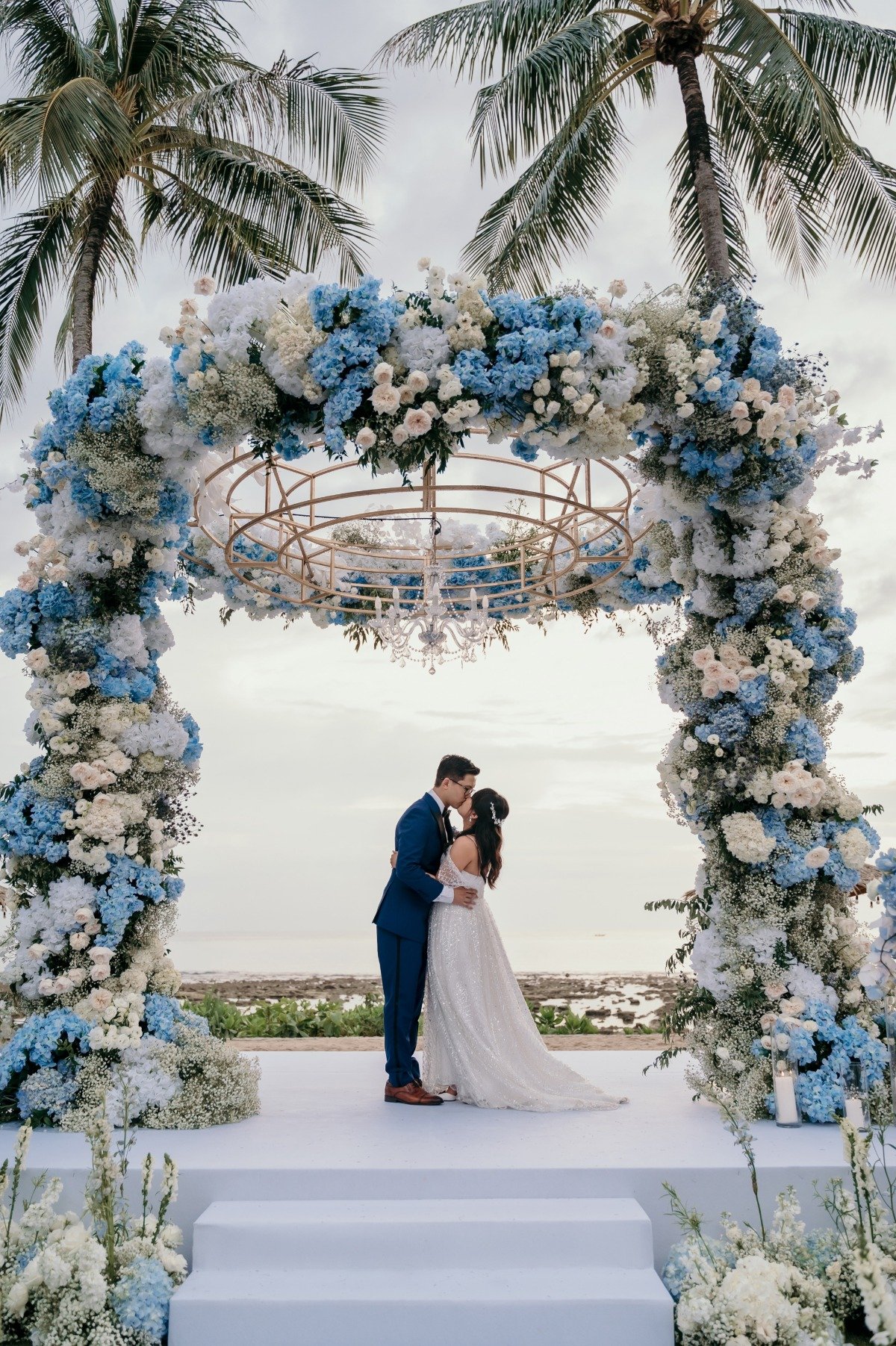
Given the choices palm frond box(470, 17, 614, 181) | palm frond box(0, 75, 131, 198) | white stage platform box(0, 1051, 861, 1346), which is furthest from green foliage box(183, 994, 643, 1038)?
palm frond box(470, 17, 614, 181)

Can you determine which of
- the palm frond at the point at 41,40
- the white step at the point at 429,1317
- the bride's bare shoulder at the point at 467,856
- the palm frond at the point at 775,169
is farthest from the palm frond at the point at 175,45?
the white step at the point at 429,1317

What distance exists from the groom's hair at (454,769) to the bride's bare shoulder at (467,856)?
35 centimetres

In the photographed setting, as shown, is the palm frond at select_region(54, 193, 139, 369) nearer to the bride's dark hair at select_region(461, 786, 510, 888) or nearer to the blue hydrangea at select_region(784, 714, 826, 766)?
the bride's dark hair at select_region(461, 786, 510, 888)

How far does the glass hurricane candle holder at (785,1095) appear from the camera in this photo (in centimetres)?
478

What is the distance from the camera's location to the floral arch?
474cm

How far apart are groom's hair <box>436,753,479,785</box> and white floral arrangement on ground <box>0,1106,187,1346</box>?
8.76 ft

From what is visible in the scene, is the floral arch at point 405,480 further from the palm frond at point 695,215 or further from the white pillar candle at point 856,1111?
the palm frond at point 695,215

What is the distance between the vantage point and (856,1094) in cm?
483

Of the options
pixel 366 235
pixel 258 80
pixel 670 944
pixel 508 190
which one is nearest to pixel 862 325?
pixel 508 190

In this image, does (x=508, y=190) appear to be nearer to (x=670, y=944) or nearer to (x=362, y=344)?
(x=362, y=344)

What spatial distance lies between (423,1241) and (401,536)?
4.65 m

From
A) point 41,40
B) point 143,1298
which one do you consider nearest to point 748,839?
point 143,1298

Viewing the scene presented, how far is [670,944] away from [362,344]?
4184cm

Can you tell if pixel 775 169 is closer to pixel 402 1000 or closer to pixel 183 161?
pixel 183 161
